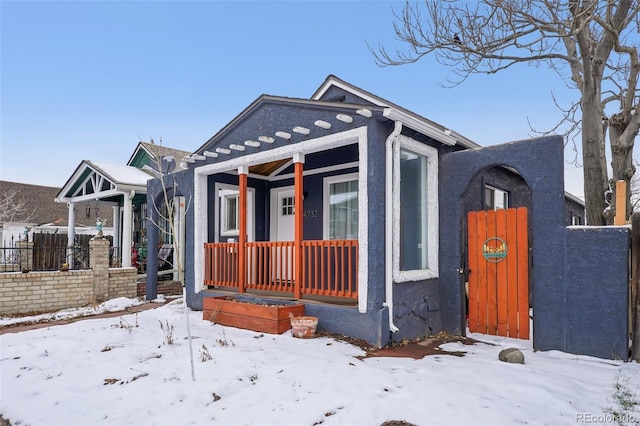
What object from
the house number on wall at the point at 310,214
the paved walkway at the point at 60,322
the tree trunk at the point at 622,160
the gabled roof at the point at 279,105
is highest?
the gabled roof at the point at 279,105

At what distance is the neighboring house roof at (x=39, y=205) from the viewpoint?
22219 millimetres

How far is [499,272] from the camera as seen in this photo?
554cm

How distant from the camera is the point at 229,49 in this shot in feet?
45.7

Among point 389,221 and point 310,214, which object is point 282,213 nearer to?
point 310,214

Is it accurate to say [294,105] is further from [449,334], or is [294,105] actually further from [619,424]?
[619,424]

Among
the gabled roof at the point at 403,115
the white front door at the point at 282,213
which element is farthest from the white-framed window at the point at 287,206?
the gabled roof at the point at 403,115

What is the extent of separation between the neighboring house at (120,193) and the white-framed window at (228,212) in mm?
1607

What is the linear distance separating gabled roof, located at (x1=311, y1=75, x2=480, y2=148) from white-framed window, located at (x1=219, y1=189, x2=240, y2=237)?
338 centimetres

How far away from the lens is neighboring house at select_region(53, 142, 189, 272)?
10.8 meters

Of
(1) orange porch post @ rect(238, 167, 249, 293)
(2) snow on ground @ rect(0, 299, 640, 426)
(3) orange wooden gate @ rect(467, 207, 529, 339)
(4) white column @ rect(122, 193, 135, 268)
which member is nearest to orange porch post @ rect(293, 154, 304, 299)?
(2) snow on ground @ rect(0, 299, 640, 426)

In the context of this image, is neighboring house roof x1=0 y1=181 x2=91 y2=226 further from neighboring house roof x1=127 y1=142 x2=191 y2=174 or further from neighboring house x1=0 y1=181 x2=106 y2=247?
neighboring house roof x1=127 y1=142 x2=191 y2=174

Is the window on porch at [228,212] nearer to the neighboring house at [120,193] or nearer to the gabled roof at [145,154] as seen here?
the neighboring house at [120,193]

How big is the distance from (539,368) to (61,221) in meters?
25.0

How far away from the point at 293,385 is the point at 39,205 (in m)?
25.6
